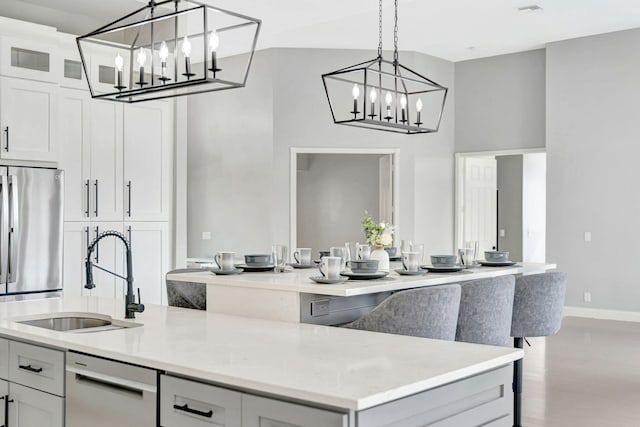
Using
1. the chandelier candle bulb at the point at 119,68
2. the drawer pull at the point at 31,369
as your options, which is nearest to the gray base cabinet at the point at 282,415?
the drawer pull at the point at 31,369

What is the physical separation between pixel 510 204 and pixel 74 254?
Answer: 7.23 metres

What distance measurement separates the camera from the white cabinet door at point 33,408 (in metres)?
2.40

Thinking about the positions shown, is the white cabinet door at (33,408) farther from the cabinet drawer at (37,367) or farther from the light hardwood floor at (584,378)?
the light hardwood floor at (584,378)

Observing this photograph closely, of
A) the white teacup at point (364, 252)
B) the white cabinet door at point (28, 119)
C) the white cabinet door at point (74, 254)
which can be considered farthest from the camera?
the white cabinet door at point (74, 254)

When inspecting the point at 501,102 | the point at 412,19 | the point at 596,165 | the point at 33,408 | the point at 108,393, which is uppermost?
the point at 412,19

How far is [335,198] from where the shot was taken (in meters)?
9.44

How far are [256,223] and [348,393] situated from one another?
741 cm

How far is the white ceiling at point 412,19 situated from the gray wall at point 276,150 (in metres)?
0.41

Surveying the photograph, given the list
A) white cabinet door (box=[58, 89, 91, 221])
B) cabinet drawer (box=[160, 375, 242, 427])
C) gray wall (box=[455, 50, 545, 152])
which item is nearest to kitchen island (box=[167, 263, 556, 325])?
cabinet drawer (box=[160, 375, 242, 427])

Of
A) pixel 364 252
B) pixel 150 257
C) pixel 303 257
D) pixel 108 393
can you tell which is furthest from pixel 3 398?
pixel 150 257

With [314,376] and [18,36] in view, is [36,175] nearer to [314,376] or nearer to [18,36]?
[18,36]

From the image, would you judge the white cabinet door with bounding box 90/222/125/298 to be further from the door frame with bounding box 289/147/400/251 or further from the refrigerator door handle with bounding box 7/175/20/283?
the door frame with bounding box 289/147/400/251

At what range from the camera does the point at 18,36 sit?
5414mm

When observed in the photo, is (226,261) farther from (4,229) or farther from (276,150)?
(276,150)
